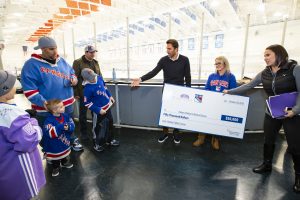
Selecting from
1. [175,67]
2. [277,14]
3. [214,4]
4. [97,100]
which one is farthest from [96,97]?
[214,4]

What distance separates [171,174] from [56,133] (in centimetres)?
143

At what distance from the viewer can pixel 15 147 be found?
4.06ft

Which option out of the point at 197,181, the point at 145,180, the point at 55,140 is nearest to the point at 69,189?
the point at 55,140

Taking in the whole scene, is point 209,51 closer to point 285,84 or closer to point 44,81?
point 285,84

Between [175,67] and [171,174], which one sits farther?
[175,67]

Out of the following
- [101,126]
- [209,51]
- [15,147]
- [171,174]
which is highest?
[209,51]

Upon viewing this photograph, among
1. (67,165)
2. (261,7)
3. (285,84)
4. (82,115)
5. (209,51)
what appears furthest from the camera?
(261,7)

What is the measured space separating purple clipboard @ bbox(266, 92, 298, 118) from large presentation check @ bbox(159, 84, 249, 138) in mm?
737

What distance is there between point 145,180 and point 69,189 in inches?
33.0

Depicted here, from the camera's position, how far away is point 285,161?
2.71 m

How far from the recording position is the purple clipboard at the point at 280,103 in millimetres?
2002

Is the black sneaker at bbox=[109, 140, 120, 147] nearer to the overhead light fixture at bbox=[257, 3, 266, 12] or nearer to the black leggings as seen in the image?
the black leggings

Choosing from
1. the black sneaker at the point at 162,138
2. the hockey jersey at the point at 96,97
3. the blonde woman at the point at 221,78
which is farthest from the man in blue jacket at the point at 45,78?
the blonde woman at the point at 221,78

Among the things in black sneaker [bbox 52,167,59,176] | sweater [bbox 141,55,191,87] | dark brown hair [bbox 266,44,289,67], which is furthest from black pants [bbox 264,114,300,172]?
black sneaker [bbox 52,167,59,176]
